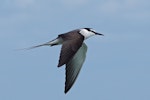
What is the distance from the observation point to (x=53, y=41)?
23.1m

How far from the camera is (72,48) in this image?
19.1 metres

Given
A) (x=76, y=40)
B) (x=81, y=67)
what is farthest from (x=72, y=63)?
(x=76, y=40)

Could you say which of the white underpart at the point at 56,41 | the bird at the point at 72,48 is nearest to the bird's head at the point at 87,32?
the bird at the point at 72,48

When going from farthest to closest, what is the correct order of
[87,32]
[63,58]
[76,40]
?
[87,32] → [76,40] → [63,58]

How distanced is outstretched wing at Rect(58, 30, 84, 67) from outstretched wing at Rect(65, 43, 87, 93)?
1.82 meters

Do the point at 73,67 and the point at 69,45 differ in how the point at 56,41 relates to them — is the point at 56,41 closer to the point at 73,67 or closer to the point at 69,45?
the point at 73,67

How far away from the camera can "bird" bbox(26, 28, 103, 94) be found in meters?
18.9

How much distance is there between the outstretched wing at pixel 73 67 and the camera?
22.2m

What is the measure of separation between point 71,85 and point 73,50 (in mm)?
3428

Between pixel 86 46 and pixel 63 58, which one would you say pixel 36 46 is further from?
pixel 63 58

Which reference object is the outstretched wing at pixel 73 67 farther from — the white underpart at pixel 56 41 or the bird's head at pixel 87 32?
the white underpart at pixel 56 41

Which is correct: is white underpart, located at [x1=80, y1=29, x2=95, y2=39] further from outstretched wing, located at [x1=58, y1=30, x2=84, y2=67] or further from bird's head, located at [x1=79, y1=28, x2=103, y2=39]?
outstretched wing, located at [x1=58, y1=30, x2=84, y2=67]

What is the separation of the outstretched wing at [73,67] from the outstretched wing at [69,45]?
5.96ft

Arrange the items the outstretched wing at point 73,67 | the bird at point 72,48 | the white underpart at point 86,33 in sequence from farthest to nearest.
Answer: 1. the white underpart at point 86,33
2. the outstretched wing at point 73,67
3. the bird at point 72,48
